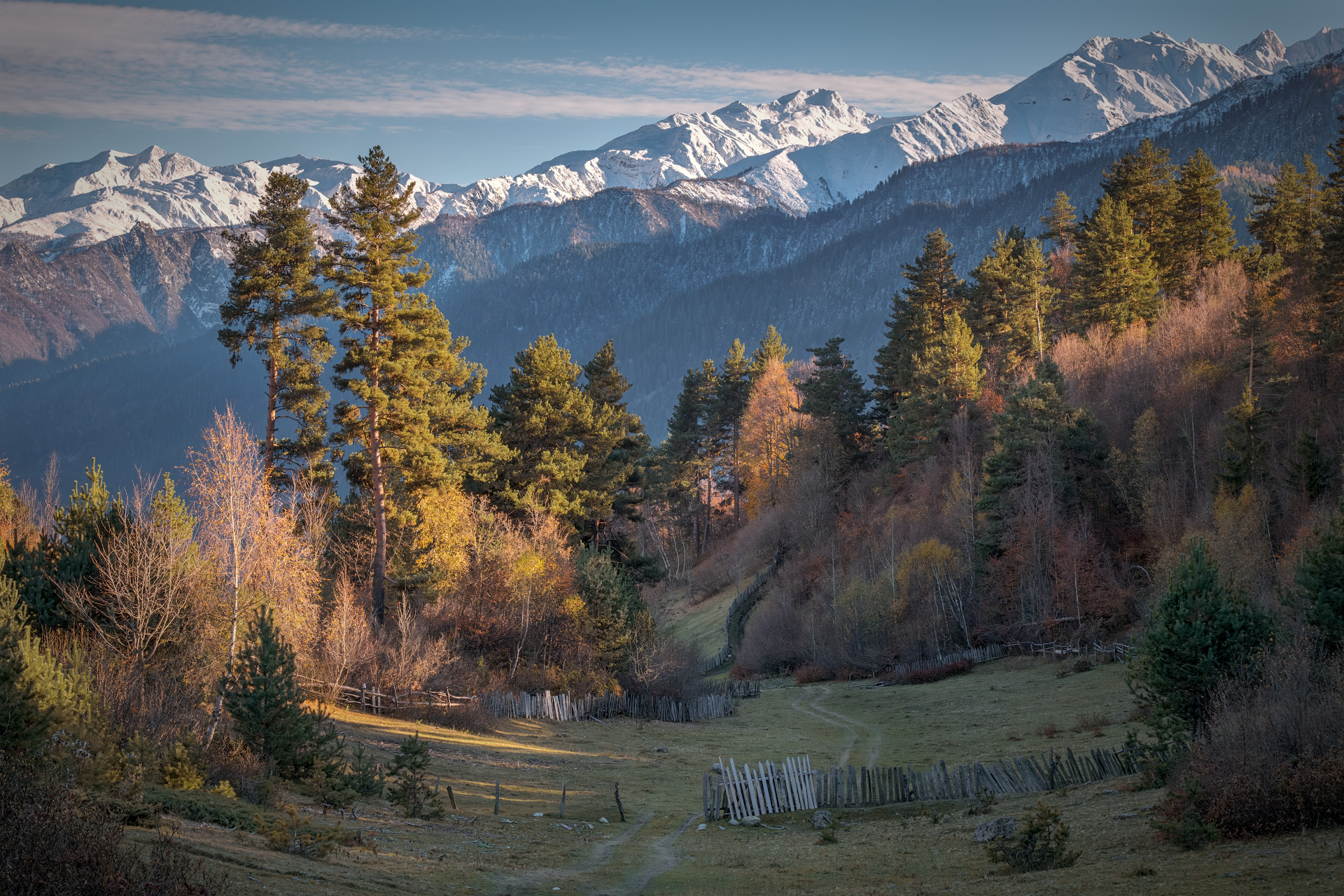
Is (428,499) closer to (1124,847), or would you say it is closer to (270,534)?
(270,534)

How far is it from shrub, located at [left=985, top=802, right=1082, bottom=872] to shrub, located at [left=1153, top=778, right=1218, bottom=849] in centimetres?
128

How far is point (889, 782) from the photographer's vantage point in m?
19.4

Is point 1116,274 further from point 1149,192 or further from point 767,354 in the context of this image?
point 767,354

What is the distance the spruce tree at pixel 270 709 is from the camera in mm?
16688

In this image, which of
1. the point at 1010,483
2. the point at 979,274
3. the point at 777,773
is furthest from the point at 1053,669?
the point at 979,274

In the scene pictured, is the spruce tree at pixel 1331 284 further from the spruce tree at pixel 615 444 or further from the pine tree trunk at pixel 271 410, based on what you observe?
the pine tree trunk at pixel 271 410

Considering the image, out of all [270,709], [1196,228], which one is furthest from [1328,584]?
[1196,228]

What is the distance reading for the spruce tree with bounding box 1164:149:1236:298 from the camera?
195 ft

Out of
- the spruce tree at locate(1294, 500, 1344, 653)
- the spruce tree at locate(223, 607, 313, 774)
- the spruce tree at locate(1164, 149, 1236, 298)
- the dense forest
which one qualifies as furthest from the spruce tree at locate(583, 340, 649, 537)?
the spruce tree at locate(1164, 149, 1236, 298)

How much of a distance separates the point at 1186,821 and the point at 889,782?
28.9 feet

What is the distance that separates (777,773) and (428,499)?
21552 mm

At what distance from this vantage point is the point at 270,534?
25.1 metres

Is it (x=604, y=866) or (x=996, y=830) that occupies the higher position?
(x=996, y=830)

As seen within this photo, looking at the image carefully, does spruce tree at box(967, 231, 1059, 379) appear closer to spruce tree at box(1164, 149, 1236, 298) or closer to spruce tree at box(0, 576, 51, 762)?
spruce tree at box(1164, 149, 1236, 298)
